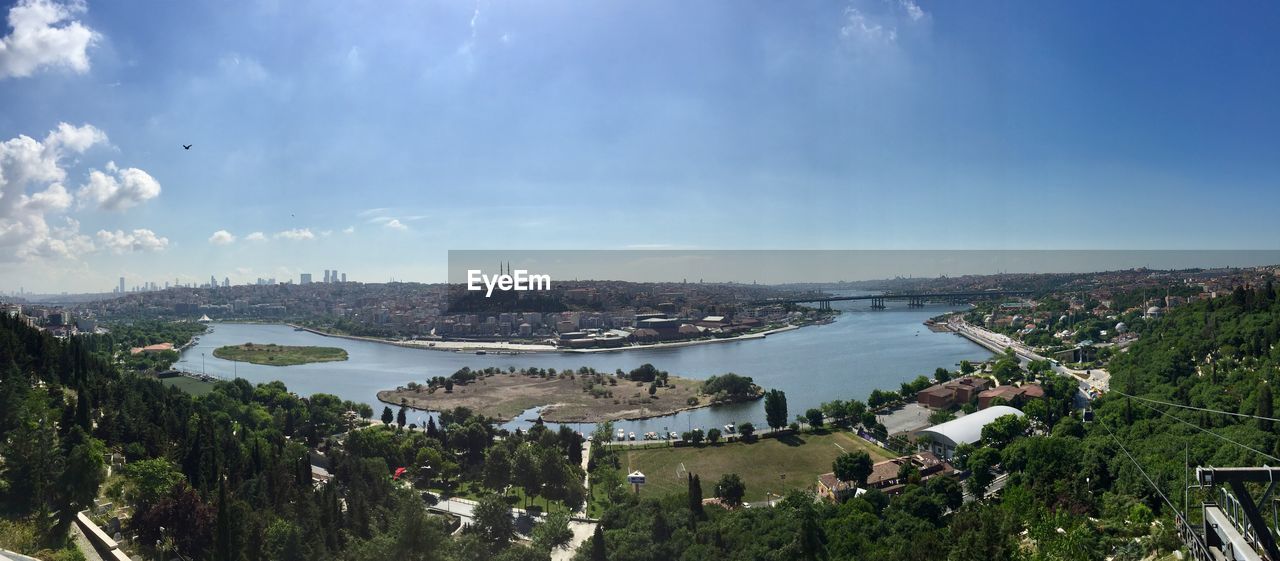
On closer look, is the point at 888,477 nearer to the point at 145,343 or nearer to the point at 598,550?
the point at 598,550

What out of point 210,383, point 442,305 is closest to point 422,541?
point 210,383

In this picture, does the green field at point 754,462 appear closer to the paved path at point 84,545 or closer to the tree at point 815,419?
the tree at point 815,419

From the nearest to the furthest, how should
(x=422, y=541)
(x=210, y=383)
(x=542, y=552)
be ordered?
(x=422, y=541) < (x=542, y=552) < (x=210, y=383)

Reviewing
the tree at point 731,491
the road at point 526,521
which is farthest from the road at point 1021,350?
the road at point 526,521

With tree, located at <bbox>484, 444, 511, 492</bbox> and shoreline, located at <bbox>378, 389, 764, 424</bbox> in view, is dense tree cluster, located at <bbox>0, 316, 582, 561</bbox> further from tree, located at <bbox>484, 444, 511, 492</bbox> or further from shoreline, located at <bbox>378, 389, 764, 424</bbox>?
shoreline, located at <bbox>378, 389, 764, 424</bbox>

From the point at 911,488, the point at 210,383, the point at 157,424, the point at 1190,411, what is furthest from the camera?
the point at 210,383

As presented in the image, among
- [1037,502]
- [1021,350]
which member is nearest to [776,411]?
[1037,502]

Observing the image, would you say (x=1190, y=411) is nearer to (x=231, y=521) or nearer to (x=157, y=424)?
(x=231, y=521)
